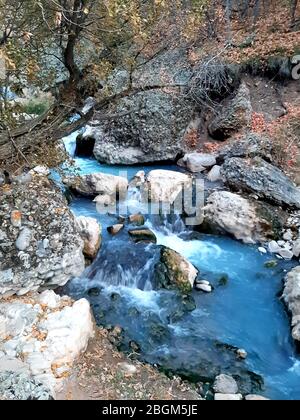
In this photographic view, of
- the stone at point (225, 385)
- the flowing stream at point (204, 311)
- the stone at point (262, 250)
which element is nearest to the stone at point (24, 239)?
the flowing stream at point (204, 311)

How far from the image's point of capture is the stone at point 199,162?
13.4 metres

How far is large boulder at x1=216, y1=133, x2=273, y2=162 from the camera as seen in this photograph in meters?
12.5

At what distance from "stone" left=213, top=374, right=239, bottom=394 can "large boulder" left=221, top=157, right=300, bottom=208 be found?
5919 millimetres

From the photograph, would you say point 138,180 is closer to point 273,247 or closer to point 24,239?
point 273,247

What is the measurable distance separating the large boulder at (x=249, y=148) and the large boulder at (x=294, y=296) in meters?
4.97

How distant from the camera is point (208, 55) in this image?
643 inches

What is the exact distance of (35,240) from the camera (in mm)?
7523

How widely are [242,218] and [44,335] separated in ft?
19.4

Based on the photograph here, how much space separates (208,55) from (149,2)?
10.5 m

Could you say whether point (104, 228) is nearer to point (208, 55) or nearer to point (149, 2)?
point (149, 2)

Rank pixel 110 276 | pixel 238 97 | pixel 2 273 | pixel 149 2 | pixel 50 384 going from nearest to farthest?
1. pixel 50 384
2. pixel 149 2
3. pixel 2 273
4. pixel 110 276
5. pixel 238 97

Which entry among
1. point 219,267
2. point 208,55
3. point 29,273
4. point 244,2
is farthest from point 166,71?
point 29,273

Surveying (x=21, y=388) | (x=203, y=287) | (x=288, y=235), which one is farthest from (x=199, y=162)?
(x=21, y=388)

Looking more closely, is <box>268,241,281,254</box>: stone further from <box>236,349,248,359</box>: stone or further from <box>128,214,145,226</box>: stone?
<box>236,349,248,359</box>: stone
